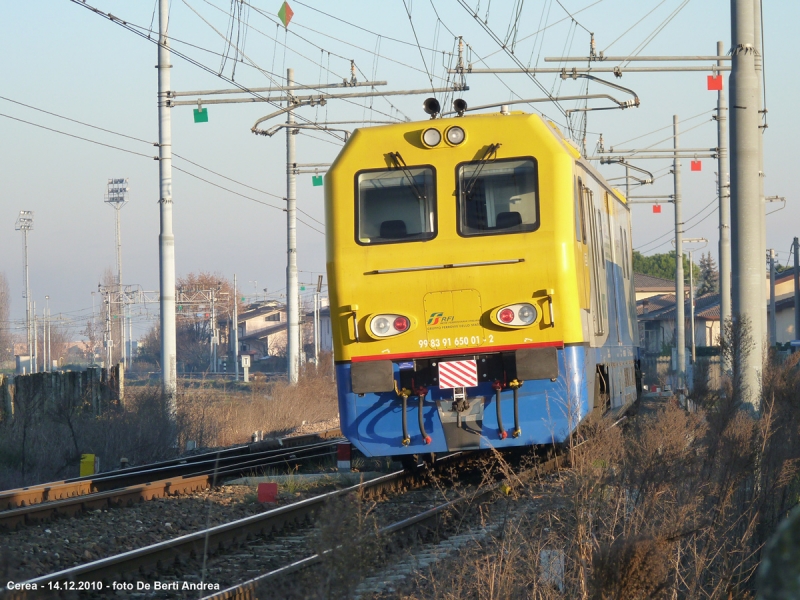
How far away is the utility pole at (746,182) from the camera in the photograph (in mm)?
11844

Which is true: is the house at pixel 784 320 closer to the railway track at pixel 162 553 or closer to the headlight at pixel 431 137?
the headlight at pixel 431 137

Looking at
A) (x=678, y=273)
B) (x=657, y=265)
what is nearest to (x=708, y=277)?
(x=657, y=265)

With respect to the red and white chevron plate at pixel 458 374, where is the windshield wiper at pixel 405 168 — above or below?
above

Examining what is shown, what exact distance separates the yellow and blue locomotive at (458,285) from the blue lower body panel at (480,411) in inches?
0.5

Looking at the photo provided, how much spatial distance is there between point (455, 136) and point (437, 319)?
1846 mm

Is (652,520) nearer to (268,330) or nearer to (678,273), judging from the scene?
(678,273)

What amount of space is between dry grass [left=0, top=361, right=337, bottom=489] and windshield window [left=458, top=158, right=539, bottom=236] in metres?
7.51

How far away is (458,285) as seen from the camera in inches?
370

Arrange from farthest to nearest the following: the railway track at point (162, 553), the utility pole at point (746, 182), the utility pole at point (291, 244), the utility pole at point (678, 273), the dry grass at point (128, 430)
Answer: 1. the utility pole at point (678, 273)
2. the utility pole at point (291, 244)
3. the dry grass at point (128, 430)
4. the utility pole at point (746, 182)
5. the railway track at point (162, 553)

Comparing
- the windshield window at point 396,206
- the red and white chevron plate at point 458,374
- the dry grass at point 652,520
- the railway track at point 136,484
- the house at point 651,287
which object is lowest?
the railway track at point 136,484

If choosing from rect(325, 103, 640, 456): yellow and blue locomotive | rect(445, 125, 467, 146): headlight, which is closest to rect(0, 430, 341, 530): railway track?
rect(325, 103, 640, 456): yellow and blue locomotive

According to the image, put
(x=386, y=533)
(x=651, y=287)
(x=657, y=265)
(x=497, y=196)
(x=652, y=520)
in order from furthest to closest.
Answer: (x=657, y=265)
(x=651, y=287)
(x=497, y=196)
(x=386, y=533)
(x=652, y=520)

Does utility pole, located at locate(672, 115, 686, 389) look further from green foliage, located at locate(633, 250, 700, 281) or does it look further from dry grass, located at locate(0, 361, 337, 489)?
green foliage, located at locate(633, 250, 700, 281)

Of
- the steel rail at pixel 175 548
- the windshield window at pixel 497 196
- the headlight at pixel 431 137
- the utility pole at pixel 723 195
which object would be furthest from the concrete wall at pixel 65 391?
the utility pole at pixel 723 195
